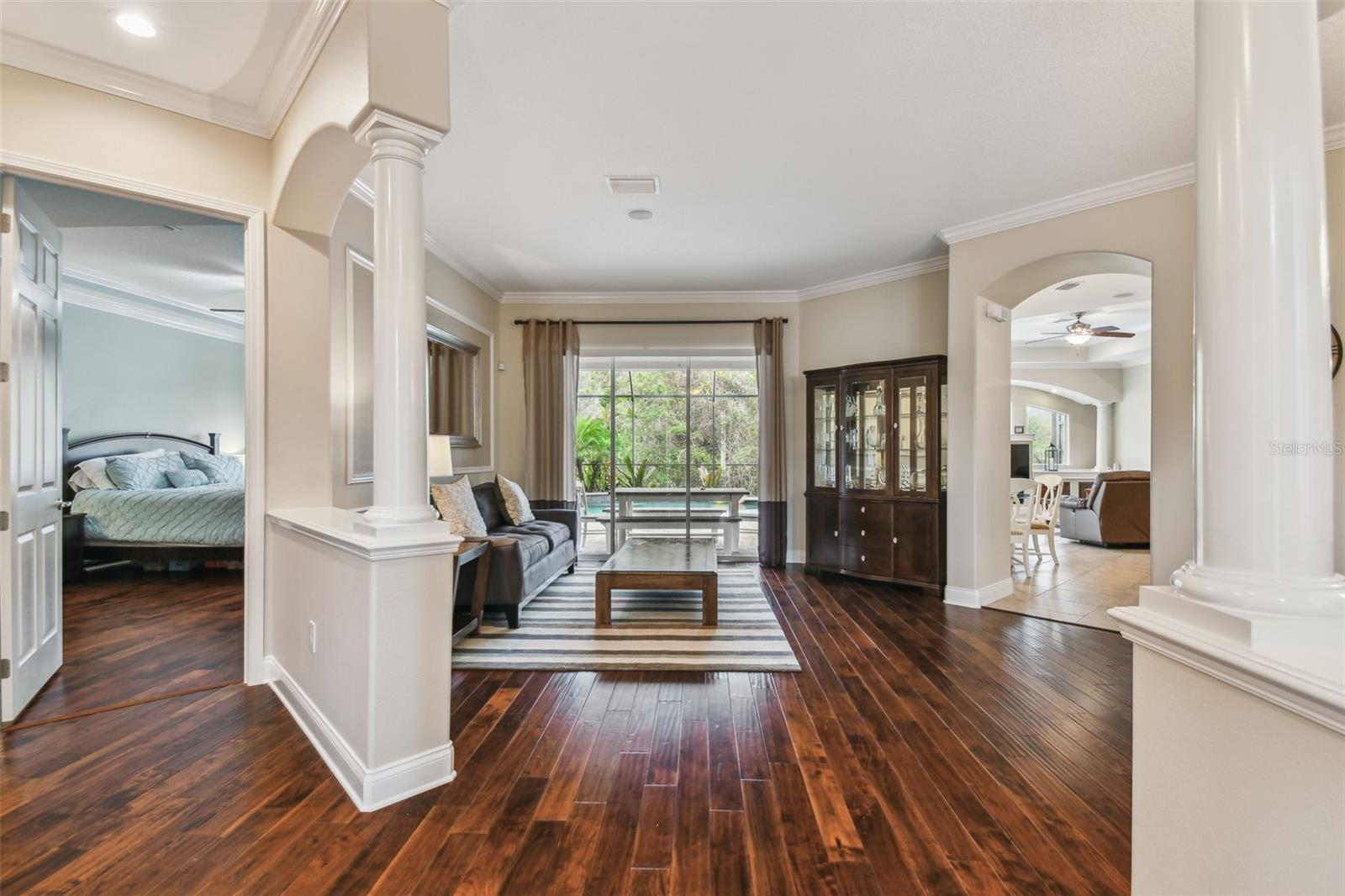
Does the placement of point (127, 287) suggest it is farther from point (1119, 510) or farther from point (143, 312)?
point (1119, 510)

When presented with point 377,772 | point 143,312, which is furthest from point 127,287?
point 377,772

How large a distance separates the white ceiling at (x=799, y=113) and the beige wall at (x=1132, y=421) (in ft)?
27.5

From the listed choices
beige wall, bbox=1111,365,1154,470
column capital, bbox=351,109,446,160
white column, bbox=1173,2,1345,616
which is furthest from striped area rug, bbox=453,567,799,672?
beige wall, bbox=1111,365,1154,470

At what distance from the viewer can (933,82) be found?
266cm

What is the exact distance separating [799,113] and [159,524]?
238 inches

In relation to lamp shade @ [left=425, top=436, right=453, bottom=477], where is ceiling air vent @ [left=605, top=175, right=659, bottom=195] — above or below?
above

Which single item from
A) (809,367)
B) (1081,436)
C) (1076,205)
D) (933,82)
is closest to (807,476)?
(809,367)

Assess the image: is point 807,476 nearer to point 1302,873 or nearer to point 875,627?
point 875,627

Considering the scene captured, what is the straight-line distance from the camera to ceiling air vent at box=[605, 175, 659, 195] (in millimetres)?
3555

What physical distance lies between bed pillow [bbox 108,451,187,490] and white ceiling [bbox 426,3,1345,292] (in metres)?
3.94

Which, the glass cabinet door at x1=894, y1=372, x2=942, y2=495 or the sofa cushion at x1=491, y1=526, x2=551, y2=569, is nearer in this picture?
the sofa cushion at x1=491, y1=526, x2=551, y2=569

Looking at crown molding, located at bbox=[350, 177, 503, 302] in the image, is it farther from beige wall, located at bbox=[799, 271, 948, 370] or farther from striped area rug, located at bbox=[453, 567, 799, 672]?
beige wall, located at bbox=[799, 271, 948, 370]

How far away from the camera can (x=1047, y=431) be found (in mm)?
11867

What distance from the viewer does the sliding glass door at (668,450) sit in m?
6.45
